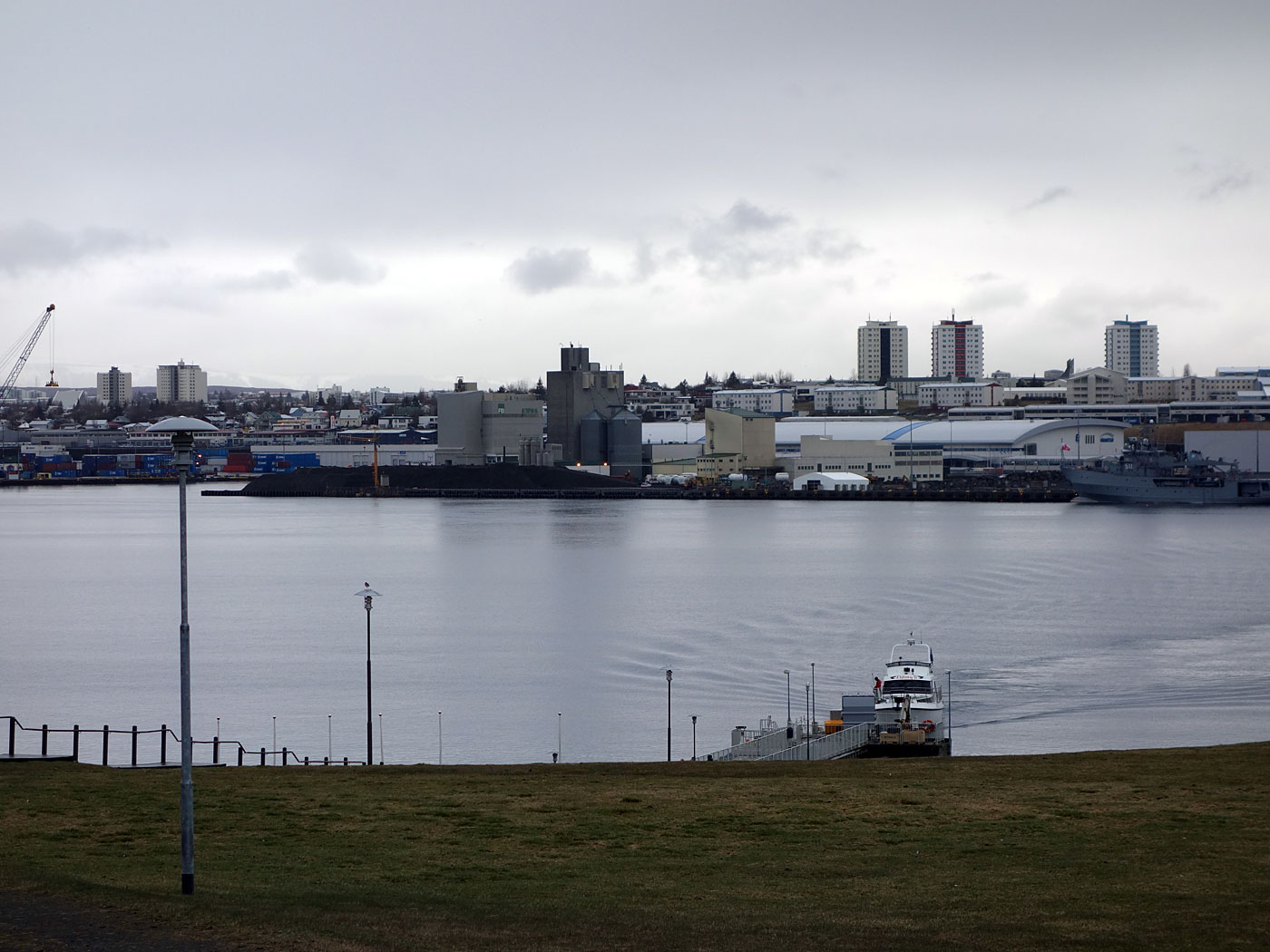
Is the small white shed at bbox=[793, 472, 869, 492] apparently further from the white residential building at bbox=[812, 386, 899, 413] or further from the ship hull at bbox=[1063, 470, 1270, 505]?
the white residential building at bbox=[812, 386, 899, 413]

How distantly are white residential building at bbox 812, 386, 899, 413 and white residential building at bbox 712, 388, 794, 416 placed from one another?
2965 millimetres

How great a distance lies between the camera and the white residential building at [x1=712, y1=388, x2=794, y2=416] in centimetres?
14100

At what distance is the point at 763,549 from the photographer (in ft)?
155

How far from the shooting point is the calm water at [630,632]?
17625 mm

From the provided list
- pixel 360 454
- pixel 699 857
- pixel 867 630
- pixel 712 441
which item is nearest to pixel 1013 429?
A: pixel 712 441

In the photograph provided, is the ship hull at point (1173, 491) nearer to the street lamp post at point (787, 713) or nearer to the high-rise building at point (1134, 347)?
the street lamp post at point (787, 713)

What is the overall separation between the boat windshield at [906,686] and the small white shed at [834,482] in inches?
2619

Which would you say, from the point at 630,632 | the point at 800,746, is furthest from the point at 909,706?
the point at 630,632

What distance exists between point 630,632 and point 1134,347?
159 metres

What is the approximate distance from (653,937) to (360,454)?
10376cm

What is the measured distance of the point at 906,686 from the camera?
681 inches

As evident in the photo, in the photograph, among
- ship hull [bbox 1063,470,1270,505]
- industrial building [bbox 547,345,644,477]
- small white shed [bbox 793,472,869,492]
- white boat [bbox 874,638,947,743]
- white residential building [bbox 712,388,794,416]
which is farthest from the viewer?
white residential building [bbox 712,388,794,416]

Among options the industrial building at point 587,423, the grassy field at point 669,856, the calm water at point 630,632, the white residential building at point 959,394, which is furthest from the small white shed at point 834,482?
the grassy field at point 669,856

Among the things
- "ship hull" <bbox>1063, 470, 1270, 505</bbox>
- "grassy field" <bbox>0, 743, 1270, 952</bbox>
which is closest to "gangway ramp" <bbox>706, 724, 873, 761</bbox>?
"grassy field" <bbox>0, 743, 1270, 952</bbox>
